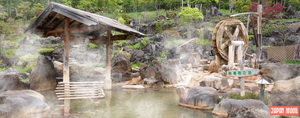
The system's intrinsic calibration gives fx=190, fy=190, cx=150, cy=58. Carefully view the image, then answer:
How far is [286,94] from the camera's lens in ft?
17.9

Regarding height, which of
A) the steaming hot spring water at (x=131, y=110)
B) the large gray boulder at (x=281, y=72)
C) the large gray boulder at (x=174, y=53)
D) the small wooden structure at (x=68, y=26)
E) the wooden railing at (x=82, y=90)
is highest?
the small wooden structure at (x=68, y=26)

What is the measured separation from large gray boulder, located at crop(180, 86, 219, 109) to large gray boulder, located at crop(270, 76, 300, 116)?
69.7 inches

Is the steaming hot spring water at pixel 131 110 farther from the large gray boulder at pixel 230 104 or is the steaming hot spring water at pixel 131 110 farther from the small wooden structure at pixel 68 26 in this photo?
the small wooden structure at pixel 68 26

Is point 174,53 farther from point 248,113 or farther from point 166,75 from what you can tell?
point 248,113

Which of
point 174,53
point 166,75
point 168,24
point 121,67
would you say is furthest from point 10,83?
point 168,24

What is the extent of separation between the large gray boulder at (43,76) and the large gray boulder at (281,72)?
11.3 metres

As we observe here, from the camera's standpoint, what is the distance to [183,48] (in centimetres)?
2430

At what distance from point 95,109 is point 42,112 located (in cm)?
156

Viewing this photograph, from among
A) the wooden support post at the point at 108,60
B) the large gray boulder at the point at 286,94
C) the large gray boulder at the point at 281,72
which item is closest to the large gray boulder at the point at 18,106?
the wooden support post at the point at 108,60

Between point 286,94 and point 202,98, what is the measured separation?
8.04ft

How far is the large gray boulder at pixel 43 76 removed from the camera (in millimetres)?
9727

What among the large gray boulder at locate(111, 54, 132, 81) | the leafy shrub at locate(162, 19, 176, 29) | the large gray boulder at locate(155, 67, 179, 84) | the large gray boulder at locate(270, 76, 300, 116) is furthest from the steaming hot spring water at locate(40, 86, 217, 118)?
the leafy shrub at locate(162, 19, 176, 29)

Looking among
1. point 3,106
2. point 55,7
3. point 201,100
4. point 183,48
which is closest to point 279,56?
point 183,48

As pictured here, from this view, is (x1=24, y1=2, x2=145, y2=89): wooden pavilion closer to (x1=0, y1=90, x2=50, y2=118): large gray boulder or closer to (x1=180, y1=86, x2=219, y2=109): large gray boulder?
(x1=0, y1=90, x2=50, y2=118): large gray boulder
